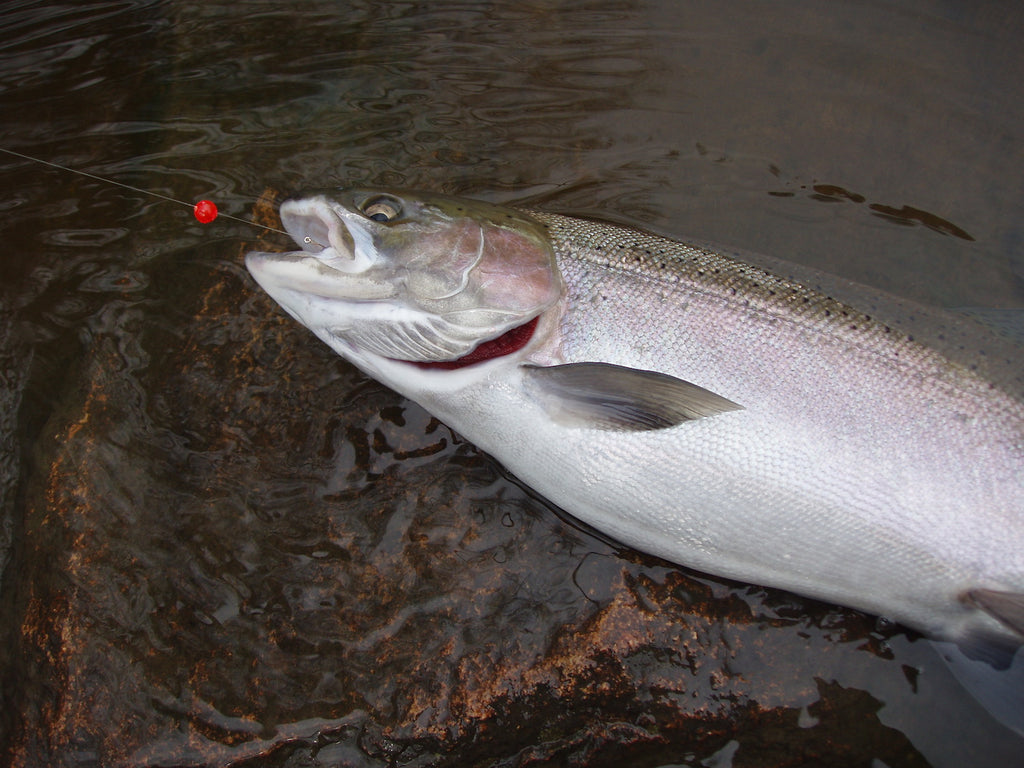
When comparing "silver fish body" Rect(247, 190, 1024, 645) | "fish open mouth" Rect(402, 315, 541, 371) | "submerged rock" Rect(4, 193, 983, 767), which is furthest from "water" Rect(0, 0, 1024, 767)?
"fish open mouth" Rect(402, 315, 541, 371)

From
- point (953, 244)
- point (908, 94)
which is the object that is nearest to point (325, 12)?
point (908, 94)

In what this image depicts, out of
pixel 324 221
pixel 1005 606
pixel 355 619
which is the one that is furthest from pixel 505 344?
pixel 1005 606

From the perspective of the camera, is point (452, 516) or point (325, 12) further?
point (325, 12)

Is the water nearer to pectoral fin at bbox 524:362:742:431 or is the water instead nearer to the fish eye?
pectoral fin at bbox 524:362:742:431

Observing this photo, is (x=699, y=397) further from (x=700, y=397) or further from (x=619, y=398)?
(x=619, y=398)

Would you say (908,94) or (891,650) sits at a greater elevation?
(908,94)

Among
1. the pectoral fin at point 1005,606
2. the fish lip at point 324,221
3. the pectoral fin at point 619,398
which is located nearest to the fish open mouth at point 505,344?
the pectoral fin at point 619,398

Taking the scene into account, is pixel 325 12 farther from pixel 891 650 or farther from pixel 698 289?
pixel 891 650
